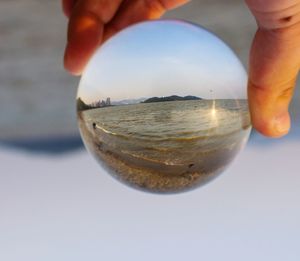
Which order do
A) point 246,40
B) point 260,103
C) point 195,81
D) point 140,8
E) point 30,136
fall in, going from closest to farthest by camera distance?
point 195,81, point 260,103, point 140,8, point 246,40, point 30,136

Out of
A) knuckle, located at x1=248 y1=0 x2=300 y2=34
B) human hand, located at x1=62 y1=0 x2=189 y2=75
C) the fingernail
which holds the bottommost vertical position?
the fingernail

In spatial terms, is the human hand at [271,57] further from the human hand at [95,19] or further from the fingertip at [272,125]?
the human hand at [95,19]

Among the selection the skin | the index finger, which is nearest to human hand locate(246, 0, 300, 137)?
the skin

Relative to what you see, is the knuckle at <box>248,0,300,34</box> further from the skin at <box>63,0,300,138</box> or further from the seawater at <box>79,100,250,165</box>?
the seawater at <box>79,100,250,165</box>

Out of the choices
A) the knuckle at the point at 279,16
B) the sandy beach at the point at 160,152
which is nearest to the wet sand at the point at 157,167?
the sandy beach at the point at 160,152

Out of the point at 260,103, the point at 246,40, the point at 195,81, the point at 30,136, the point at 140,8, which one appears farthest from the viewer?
the point at 30,136

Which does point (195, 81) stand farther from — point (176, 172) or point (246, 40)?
point (246, 40)

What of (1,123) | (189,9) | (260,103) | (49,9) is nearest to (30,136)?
(1,123)
